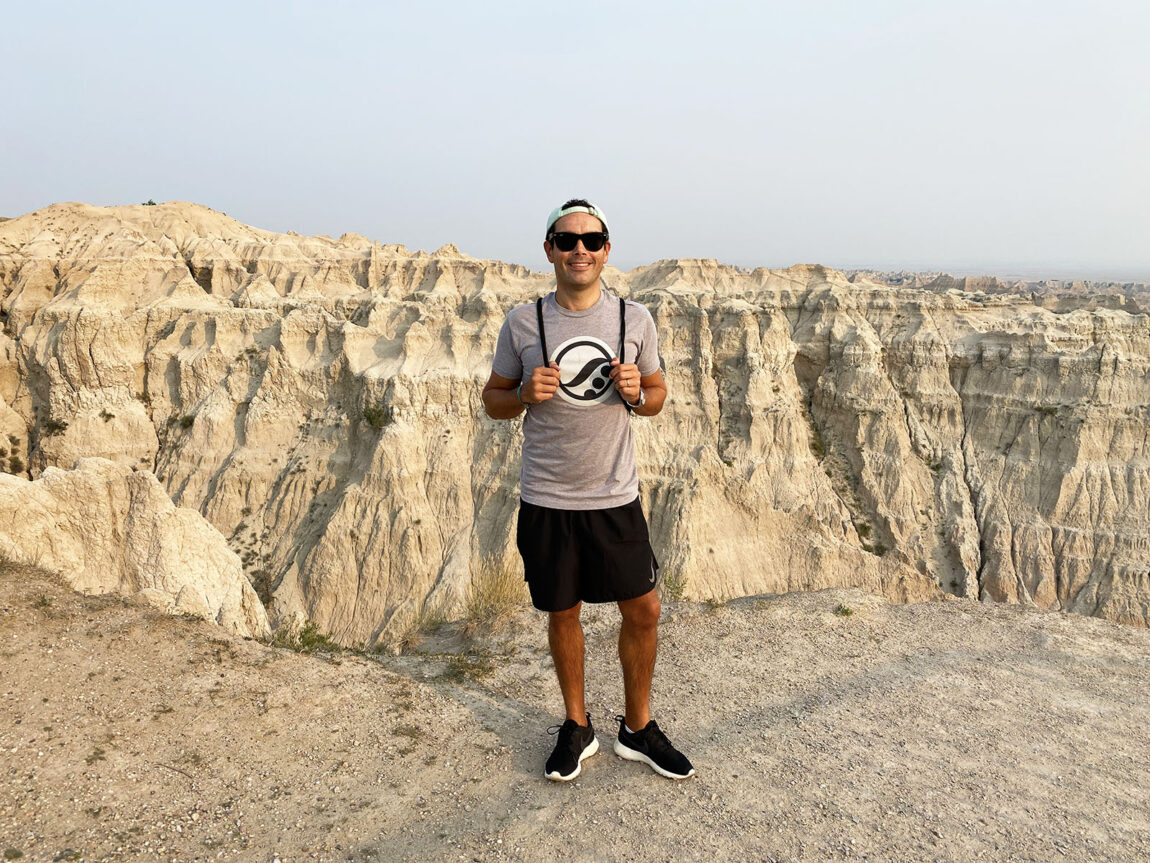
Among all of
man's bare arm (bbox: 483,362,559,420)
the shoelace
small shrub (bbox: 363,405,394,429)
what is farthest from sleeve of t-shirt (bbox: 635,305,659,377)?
small shrub (bbox: 363,405,394,429)

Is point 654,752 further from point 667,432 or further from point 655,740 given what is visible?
point 667,432

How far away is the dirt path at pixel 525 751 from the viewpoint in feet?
12.8

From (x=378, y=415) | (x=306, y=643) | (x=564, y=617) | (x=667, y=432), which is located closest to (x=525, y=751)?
(x=564, y=617)

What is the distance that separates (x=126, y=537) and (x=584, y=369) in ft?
38.3

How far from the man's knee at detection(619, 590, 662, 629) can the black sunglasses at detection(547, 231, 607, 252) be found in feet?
8.04

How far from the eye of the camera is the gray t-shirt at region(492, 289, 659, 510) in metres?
4.13

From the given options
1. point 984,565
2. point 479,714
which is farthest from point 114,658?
point 984,565

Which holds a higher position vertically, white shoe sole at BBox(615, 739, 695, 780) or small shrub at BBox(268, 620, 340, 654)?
white shoe sole at BBox(615, 739, 695, 780)

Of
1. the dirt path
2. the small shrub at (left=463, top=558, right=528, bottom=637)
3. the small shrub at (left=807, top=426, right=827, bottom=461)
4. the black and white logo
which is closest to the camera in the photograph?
the dirt path

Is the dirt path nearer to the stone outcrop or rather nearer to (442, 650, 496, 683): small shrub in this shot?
(442, 650, 496, 683): small shrub

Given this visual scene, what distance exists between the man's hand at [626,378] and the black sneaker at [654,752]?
8.01 feet

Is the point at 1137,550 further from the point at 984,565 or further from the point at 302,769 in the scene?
the point at 302,769

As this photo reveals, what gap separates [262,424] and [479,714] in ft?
86.3

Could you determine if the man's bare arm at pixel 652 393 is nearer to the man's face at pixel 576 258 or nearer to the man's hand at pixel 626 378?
the man's hand at pixel 626 378
